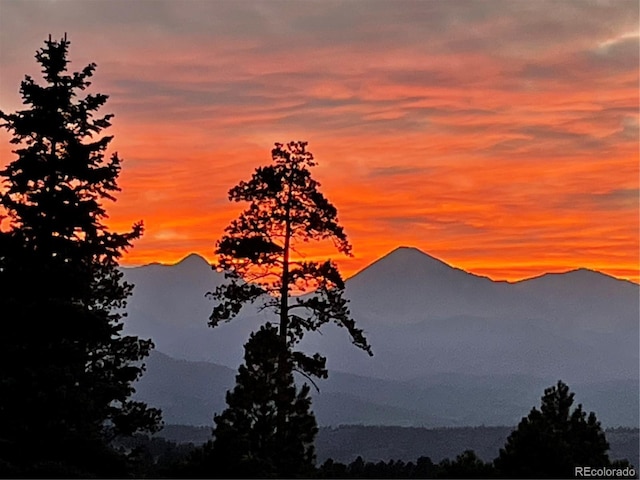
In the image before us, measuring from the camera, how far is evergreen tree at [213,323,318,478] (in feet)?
88.3

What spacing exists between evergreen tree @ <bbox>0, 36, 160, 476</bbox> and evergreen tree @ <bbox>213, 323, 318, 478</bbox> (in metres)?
3.80

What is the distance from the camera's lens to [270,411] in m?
27.8

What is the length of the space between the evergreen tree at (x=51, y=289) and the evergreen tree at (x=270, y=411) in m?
3.80

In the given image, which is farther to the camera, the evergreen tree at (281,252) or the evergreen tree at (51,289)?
the evergreen tree at (281,252)

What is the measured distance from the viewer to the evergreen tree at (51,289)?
78.6 ft

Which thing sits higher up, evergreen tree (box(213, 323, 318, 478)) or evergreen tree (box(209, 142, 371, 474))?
evergreen tree (box(209, 142, 371, 474))

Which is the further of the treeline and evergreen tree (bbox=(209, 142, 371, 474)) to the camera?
evergreen tree (bbox=(209, 142, 371, 474))

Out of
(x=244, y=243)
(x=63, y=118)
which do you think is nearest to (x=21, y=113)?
(x=63, y=118)

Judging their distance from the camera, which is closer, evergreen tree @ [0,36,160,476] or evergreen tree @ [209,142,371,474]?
evergreen tree @ [0,36,160,476]

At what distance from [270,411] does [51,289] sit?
23.0ft

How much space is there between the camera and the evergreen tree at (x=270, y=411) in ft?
88.3

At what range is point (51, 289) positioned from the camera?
25.5m

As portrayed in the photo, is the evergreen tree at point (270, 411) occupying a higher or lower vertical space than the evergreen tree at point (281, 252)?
lower

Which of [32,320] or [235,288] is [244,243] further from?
[32,320]
